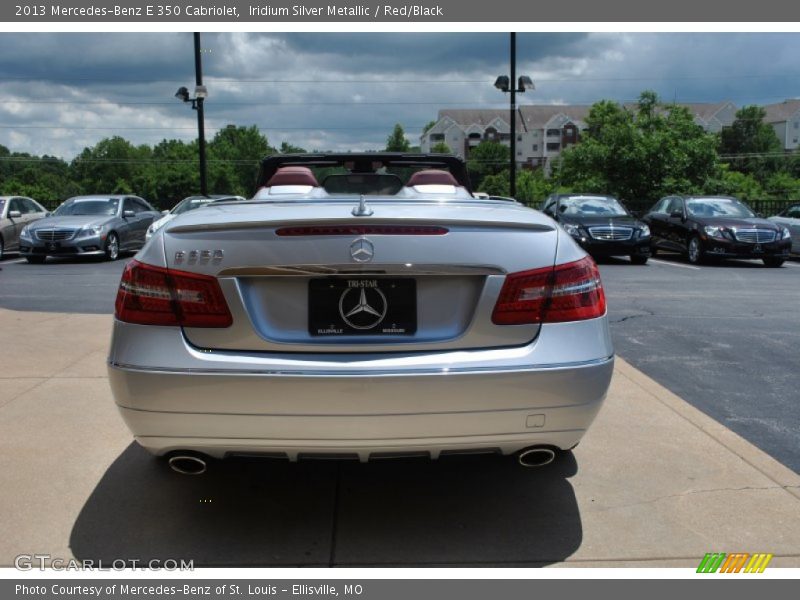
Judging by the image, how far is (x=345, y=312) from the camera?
3043 mm

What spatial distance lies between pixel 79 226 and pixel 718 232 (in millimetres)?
13621

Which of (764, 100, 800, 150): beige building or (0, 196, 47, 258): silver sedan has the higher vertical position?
(764, 100, 800, 150): beige building

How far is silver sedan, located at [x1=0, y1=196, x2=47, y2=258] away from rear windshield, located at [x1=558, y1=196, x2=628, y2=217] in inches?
501

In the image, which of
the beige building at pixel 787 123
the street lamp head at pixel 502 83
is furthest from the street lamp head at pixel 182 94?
the beige building at pixel 787 123

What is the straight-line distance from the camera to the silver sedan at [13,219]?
61.0 ft

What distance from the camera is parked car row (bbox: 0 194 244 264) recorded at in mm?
17375

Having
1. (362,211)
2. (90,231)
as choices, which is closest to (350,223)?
(362,211)

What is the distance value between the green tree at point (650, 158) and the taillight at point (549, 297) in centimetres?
3659

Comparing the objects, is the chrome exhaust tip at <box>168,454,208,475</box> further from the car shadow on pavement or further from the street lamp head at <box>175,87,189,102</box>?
the street lamp head at <box>175,87,189,102</box>

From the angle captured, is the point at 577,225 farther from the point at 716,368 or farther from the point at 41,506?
the point at 41,506

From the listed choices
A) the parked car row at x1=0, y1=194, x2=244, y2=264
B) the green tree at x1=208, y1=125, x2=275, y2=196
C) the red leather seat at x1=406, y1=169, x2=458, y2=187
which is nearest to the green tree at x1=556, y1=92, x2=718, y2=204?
the parked car row at x1=0, y1=194, x2=244, y2=264

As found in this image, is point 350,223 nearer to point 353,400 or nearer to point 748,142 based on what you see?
point 353,400

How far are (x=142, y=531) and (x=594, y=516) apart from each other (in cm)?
195
